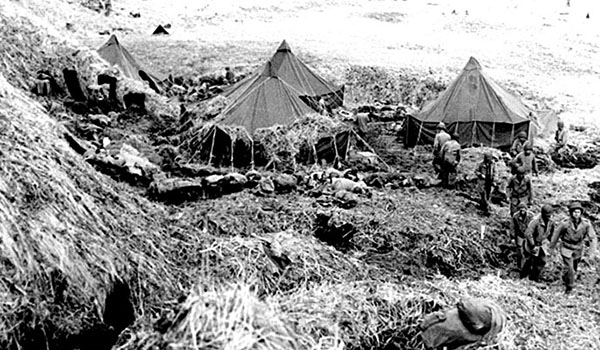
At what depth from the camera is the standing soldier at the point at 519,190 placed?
1037cm

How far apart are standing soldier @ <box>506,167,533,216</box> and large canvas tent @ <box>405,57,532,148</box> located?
18.5 feet

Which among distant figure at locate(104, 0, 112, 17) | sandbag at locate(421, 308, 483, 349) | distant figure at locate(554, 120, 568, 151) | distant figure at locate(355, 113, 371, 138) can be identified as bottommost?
distant figure at locate(554, 120, 568, 151)

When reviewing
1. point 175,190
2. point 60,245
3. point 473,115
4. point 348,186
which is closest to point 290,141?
point 348,186

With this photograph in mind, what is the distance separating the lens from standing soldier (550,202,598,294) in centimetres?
854

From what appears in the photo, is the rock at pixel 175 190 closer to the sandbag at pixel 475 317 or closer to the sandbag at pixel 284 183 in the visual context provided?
the sandbag at pixel 284 183

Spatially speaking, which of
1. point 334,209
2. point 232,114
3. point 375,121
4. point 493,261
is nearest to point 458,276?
point 493,261

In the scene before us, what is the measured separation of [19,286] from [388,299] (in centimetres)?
339

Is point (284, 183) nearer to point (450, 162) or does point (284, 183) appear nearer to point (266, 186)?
point (266, 186)

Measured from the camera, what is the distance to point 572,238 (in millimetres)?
8594

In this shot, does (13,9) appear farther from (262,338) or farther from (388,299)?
(262,338)

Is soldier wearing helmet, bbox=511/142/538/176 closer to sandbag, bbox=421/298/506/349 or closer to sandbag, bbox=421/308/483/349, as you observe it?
sandbag, bbox=421/298/506/349

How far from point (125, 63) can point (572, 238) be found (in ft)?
47.2

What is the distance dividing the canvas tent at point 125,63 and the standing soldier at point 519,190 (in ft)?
37.5

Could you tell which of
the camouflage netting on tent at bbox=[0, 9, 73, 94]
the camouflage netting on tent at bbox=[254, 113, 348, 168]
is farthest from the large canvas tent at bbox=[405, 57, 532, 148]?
the camouflage netting on tent at bbox=[0, 9, 73, 94]
